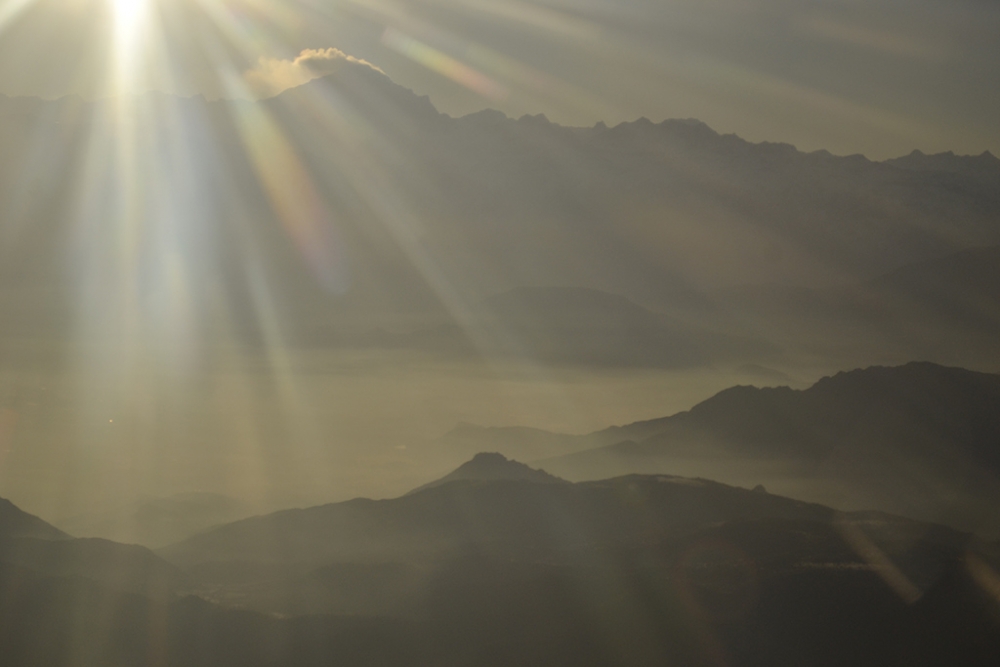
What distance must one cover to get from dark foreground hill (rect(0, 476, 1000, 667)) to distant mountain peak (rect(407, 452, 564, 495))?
1858cm

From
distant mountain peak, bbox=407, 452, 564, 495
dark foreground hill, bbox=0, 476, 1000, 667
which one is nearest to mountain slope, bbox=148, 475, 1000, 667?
dark foreground hill, bbox=0, 476, 1000, 667

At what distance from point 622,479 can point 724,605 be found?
69.0 meters

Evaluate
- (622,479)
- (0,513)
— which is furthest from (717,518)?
(0,513)

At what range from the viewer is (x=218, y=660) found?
4651 inches

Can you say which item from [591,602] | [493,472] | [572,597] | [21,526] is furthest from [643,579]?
[21,526]

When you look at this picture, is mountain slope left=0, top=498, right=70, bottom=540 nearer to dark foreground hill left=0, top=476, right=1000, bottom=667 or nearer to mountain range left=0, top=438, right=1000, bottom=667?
mountain range left=0, top=438, right=1000, bottom=667

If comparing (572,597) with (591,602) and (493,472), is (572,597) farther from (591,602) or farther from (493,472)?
(493,472)

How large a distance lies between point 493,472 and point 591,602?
6985 centimetres

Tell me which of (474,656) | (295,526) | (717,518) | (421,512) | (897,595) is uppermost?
(897,595)

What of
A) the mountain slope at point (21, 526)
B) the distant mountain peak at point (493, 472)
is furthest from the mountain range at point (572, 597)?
the distant mountain peak at point (493, 472)

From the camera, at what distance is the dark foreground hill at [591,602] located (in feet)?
333

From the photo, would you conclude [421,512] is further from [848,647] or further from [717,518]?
[848,647]

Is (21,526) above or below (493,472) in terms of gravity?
above

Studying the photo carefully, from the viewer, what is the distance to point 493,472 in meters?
181
